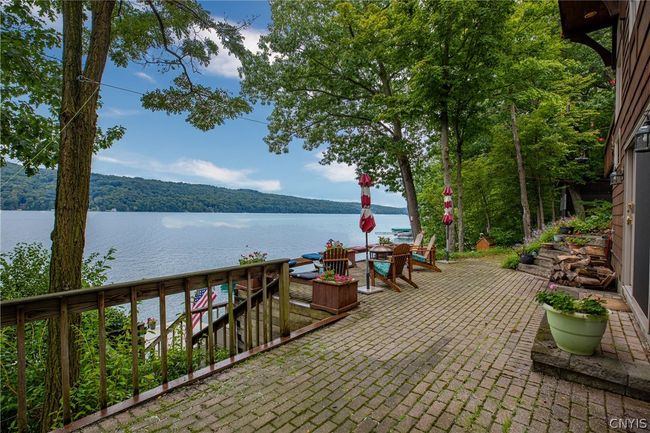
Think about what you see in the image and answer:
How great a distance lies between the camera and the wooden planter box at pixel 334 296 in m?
4.49

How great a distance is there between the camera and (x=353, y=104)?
42.4 feet

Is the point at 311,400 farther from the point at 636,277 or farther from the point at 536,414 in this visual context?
the point at 636,277

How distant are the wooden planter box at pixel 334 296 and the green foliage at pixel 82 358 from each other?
1.52m

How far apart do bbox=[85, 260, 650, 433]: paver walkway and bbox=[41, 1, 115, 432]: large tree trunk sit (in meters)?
1.34

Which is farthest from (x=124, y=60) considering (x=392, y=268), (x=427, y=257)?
(x=427, y=257)

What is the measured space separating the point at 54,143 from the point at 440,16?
9.36 metres

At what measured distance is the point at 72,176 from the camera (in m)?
2.97

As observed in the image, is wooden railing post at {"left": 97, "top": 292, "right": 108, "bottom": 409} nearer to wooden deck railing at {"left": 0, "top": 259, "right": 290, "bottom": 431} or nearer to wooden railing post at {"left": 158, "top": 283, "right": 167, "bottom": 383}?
wooden deck railing at {"left": 0, "top": 259, "right": 290, "bottom": 431}

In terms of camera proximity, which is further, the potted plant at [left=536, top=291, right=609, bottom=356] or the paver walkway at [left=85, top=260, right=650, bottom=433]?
the potted plant at [left=536, top=291, right=609, bottom=356]

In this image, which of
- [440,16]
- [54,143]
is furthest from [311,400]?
[440,16]

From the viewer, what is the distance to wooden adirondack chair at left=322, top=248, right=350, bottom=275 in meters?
5.46

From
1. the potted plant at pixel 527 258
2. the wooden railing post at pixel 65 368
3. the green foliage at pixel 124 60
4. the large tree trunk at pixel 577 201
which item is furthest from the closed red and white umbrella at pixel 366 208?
the large tree trunk at pixel 577 201

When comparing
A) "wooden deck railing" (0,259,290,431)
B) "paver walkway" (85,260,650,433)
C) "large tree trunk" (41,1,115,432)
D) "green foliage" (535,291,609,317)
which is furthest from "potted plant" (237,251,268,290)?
"green foliage" (535,291,609,317)

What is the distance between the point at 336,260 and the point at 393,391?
10.3 ft
